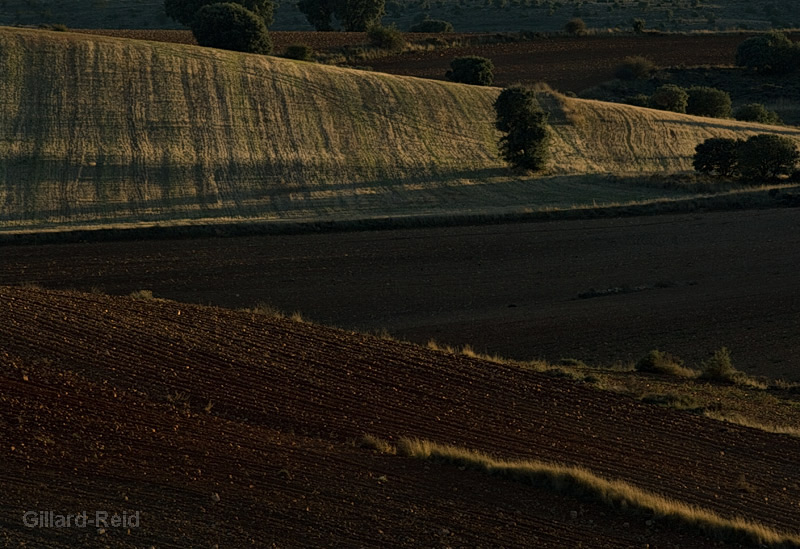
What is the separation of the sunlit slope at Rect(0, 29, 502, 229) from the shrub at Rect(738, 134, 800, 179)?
14.2 meters

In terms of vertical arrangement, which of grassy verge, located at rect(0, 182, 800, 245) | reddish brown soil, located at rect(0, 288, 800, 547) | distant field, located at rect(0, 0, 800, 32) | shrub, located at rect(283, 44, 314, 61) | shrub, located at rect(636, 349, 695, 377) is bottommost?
distant field, located at rect(0, 0, 800, 32)

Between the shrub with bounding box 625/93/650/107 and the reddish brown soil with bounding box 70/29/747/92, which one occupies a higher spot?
the reddish brown soil with bounding box 70/29/747/92

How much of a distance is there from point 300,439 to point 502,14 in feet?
436

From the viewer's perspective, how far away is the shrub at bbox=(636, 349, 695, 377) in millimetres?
24594

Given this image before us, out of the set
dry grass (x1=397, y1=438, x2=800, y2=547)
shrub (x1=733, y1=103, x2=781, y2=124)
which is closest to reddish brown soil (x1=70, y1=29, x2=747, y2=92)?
shrub (x1=733, y1=103, x2=781, y2=124)

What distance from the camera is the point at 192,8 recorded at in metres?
105

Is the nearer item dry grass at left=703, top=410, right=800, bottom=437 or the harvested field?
dry grass at left=703, top=410, right=800, bottom=437

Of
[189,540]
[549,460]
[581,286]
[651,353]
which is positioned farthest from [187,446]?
[581,286]

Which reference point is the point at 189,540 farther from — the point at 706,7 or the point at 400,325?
the point at 706,7

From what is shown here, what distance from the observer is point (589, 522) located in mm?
14234

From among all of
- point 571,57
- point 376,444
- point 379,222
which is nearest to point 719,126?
point 571,57

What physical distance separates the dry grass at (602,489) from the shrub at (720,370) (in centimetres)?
946

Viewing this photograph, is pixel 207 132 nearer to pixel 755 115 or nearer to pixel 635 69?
pixel 755 115

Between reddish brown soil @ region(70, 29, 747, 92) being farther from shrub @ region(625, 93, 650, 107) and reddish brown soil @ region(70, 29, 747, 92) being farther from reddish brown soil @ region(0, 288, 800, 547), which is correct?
reddish brown soil @ region(0, 288, 800, 547)
